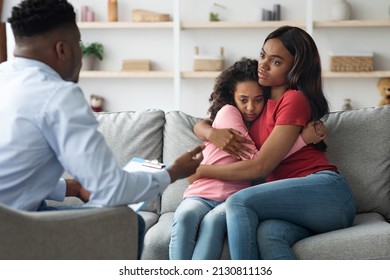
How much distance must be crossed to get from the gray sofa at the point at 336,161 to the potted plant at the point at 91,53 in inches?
129

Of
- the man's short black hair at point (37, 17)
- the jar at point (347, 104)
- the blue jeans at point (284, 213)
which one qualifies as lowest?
the blue jeans at point (284, 213)

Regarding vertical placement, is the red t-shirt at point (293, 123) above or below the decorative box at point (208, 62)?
below

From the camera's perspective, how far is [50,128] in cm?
182

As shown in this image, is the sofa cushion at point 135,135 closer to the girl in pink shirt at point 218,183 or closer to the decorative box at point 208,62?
the girl in pink shirt at point 218,183

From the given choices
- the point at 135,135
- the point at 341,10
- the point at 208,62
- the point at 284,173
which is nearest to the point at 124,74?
the point at 208,62

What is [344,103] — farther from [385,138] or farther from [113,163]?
[113,163]

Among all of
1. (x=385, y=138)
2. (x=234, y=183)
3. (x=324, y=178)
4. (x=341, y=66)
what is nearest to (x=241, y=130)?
(x=234, y=183)

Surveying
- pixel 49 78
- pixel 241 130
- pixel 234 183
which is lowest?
pixel 234 183

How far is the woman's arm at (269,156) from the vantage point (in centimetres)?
270

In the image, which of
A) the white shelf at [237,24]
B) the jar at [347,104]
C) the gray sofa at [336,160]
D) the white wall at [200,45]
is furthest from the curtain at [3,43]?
the gray sofa at [336,160]

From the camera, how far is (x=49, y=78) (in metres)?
1.88

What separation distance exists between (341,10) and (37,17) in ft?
15.0

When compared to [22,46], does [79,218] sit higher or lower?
lower

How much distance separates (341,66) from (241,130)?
3.41m
